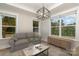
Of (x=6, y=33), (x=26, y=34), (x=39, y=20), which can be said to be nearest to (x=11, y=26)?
(x=6, y=33)

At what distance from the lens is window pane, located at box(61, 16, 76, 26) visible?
80.8 inches

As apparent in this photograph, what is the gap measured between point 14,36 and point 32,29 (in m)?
0.54

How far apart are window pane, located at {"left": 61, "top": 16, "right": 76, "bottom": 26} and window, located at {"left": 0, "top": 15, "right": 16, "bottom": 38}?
144 centimetres

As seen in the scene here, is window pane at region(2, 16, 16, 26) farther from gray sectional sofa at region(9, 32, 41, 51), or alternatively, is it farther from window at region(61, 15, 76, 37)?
window at region(61, 15, 76, 37)

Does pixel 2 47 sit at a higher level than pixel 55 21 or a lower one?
lower

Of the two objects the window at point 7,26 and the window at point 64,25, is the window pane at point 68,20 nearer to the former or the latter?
the window at point 64,25

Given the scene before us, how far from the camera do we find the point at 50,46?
2.24 meters

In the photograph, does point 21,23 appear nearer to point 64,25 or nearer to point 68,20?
point 64,25

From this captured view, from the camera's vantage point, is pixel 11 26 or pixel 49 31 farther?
pixel 49 31

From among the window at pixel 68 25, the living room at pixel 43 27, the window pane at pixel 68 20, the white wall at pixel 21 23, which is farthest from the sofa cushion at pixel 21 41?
the window pane at pixel 68 20

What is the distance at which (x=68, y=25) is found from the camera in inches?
82.1

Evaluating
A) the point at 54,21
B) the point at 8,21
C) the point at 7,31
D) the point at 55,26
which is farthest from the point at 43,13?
the point at 7,31

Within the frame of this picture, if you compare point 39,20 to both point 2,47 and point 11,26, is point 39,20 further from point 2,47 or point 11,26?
point 2,47

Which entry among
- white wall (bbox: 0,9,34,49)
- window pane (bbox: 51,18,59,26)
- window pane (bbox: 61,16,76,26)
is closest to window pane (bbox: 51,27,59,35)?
window pane (bbox: 51,18,59,26)
